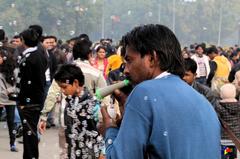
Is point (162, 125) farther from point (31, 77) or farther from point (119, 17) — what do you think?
point (119, 17)

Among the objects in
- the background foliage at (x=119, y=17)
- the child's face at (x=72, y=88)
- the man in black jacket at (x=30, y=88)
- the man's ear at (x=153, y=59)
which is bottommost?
the background foliage at (x=119, y=17)

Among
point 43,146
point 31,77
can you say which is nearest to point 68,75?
point 31,77

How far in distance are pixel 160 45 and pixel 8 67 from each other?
18.5 feet

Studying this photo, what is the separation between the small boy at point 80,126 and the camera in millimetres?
4086

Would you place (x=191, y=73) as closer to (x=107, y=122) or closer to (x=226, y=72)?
(x=107, y=122)

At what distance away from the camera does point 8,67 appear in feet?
25.0

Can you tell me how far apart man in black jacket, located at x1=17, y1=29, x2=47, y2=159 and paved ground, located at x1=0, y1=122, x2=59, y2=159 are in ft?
4.03

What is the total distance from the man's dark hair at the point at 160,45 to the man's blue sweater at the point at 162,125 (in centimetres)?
6

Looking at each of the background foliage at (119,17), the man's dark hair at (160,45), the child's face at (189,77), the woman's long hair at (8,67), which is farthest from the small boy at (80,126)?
the background foliage at (119,17)

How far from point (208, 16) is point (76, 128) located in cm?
3295

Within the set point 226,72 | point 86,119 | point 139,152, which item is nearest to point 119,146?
point 139,152

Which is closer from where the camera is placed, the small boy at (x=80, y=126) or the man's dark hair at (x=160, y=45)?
the man's dark hair at (x=160, y=45)

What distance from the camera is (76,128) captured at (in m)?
4.18

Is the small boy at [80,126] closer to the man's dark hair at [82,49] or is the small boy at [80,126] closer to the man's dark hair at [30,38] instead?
the man's dark hair at [82,49]
